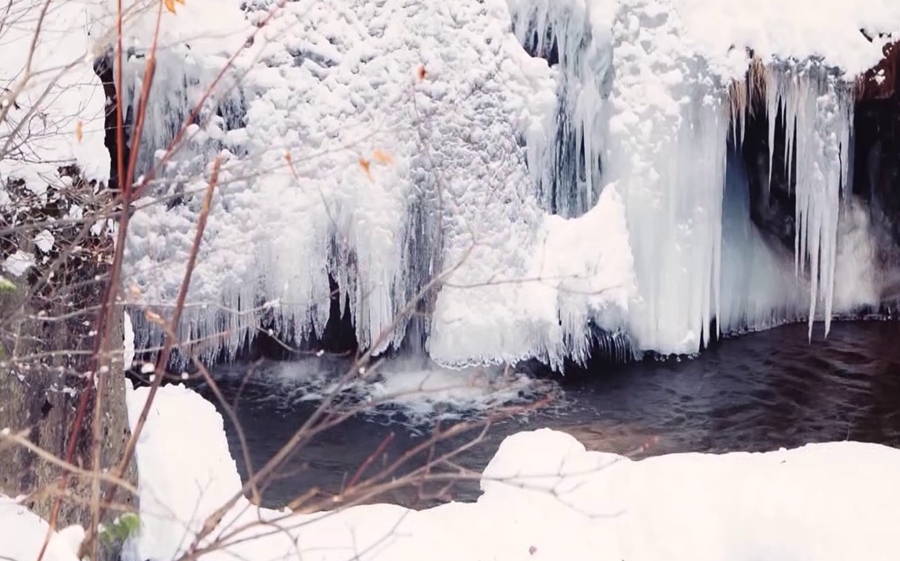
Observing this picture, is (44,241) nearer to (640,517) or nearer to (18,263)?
(18,263)

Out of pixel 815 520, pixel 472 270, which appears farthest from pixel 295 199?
pixel 815 520

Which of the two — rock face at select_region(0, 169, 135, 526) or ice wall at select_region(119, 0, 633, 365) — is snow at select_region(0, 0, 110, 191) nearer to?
rock face at select_region(0, 169, 135, 526)

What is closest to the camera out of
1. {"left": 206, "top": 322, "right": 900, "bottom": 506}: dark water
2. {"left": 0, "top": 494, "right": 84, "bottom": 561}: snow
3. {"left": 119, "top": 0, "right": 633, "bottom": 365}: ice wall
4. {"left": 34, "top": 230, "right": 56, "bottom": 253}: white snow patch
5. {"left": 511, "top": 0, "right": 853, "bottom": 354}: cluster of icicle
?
{"left": 0, "top": 494, "right": 84, "bottom": 561}: snow

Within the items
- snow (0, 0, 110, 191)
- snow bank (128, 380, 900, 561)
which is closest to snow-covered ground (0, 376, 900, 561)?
snow bank (128, 380, 900, 561)

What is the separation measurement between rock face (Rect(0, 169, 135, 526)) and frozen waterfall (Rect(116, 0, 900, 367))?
7.93 ft

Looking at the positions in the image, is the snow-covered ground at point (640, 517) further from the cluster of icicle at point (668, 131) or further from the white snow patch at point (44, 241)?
the cluster of icicle at point (668, 131)

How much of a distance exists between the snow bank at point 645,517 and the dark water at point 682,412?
135cm

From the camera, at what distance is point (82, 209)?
323 centimetres

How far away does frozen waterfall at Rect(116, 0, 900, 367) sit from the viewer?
6.14 metres

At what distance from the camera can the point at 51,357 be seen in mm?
3396

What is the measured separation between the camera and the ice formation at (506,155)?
6129 millimetres

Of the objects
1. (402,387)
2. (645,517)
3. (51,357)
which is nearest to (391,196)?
(402,387)

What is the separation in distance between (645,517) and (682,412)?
3045mm

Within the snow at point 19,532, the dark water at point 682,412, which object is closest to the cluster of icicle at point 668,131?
the dark water at point 682,412
